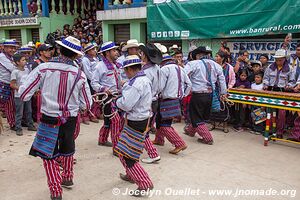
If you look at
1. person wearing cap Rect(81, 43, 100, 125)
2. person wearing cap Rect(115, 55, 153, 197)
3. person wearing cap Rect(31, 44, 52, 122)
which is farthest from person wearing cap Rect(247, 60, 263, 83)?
person wearing cap Rect(31, 44, 52, 122)

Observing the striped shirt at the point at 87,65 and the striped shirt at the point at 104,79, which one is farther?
the striped shirt at the point at 87,65

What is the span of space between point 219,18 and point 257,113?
3144 mm

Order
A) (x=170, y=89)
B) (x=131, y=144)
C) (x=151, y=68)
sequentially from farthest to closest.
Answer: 1. (x=170, y=89)
2. (x=151, y=68)
3. (x=131, y=144)

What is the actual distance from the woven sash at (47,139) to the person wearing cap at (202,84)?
9.10 ft

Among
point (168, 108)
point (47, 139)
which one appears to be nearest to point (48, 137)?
point (47, 139)

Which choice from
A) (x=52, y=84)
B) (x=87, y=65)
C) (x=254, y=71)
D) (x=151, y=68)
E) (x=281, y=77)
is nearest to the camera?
(x=52, y=84)

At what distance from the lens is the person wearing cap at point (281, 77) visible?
5852mm

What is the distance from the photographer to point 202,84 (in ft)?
18.4

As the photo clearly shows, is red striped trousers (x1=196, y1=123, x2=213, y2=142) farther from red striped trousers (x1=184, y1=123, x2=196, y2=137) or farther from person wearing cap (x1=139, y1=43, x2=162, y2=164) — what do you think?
person wearing cap (x1=139, y1=43, x2=162, y2=164)

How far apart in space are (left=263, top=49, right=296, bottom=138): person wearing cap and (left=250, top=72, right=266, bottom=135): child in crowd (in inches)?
12.2

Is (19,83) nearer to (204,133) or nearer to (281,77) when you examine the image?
(204,133)

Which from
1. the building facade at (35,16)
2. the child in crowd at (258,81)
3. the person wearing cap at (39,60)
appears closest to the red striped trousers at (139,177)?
the person wearing cap at (39,60)

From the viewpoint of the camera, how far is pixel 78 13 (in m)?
15.6

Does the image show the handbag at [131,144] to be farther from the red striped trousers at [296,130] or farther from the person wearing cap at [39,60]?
the red striped trousers at [296,130]
